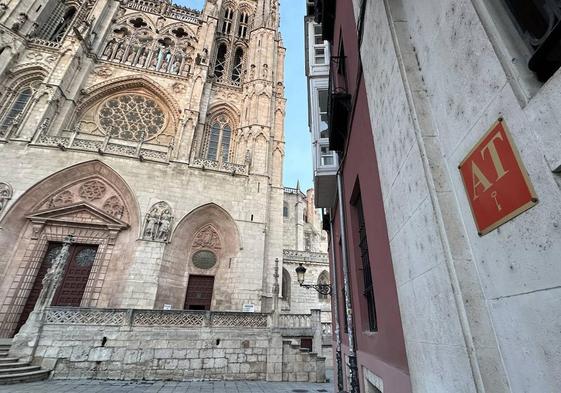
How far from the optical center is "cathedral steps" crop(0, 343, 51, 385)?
7.84m

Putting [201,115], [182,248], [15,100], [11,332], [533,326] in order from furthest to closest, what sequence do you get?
[201,115]
[15,100]
[182,248]
[11,332]
[533,326]

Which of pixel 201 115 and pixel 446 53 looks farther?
pixel 201 115

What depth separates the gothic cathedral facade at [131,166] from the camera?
13.5 meters

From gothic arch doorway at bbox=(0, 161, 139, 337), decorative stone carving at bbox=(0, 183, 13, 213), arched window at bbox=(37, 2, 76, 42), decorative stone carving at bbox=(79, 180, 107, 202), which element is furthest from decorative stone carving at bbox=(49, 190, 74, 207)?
arched window at bbox=(37, 2, 76, 42)

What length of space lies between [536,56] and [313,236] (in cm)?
3516

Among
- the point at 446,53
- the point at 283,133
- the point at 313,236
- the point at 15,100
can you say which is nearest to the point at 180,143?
the point at 283,133

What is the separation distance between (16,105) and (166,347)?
62.0 feet

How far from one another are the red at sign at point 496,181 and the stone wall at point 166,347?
36.7ft

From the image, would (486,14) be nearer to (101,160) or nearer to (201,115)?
(101,160)

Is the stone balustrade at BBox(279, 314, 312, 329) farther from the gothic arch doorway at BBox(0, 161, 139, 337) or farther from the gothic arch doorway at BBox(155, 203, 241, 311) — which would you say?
the gothic arch doorway at BBox(0, 161, 139, 337)

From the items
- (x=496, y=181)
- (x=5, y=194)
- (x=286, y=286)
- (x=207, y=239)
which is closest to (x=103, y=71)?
(x=5, y=194)

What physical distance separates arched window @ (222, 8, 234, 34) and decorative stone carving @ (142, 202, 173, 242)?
861 inches

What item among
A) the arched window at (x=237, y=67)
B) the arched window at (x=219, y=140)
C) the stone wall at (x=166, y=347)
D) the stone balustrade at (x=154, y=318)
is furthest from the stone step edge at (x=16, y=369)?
the arched window at (x=237, y=67)

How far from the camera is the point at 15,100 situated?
56.5ft
